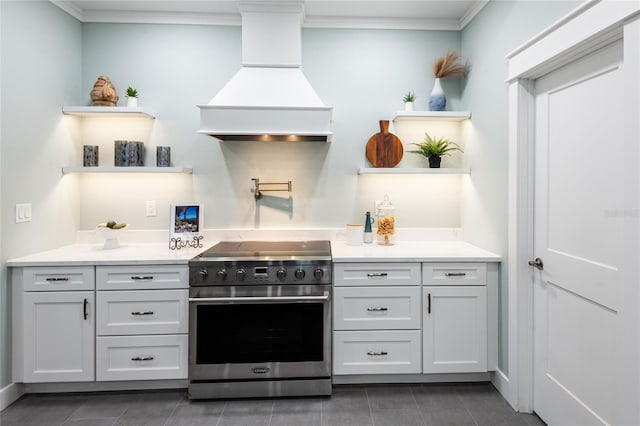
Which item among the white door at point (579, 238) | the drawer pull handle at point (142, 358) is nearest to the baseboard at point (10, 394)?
the drawer pull handle at point (142, 358)

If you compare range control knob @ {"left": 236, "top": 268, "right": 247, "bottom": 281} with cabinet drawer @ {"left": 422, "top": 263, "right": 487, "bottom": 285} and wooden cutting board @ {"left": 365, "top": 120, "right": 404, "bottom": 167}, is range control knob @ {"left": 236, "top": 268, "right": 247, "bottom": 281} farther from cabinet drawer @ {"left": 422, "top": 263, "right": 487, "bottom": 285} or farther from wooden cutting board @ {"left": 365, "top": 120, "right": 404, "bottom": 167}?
wooden cutting board @ {"left": 365, "top": 120, "right": 404, "bottom": 167}

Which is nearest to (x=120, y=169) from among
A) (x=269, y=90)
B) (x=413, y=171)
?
(x=269, y=90)

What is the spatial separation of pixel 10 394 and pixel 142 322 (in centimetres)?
90

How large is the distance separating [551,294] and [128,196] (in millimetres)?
3071

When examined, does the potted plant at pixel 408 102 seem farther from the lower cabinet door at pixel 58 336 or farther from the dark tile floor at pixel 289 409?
the lower cabinet door at pixel 58 336

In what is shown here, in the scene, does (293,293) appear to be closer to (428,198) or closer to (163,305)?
(163,305)

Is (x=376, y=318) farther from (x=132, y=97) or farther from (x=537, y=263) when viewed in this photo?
(x=132, y=97)

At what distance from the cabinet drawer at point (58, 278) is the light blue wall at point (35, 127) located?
14 centimetres

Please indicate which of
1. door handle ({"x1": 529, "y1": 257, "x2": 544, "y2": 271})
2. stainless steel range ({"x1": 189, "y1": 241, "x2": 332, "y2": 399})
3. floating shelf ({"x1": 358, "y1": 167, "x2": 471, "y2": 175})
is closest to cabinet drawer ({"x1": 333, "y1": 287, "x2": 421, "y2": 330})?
stainless steel range ({"x1": 189, "y1": 241, "x2": 332, "y2": 399})

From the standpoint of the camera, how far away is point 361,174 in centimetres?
307

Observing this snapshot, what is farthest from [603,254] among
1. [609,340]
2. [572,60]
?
[572,60]

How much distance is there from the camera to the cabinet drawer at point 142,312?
7.67 ft

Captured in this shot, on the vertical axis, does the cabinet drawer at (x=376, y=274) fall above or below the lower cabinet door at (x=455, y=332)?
above

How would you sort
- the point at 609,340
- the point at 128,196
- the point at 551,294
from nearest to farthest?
1. the point at 609,340
2. the point at 551,294
3. the point at 128,196
